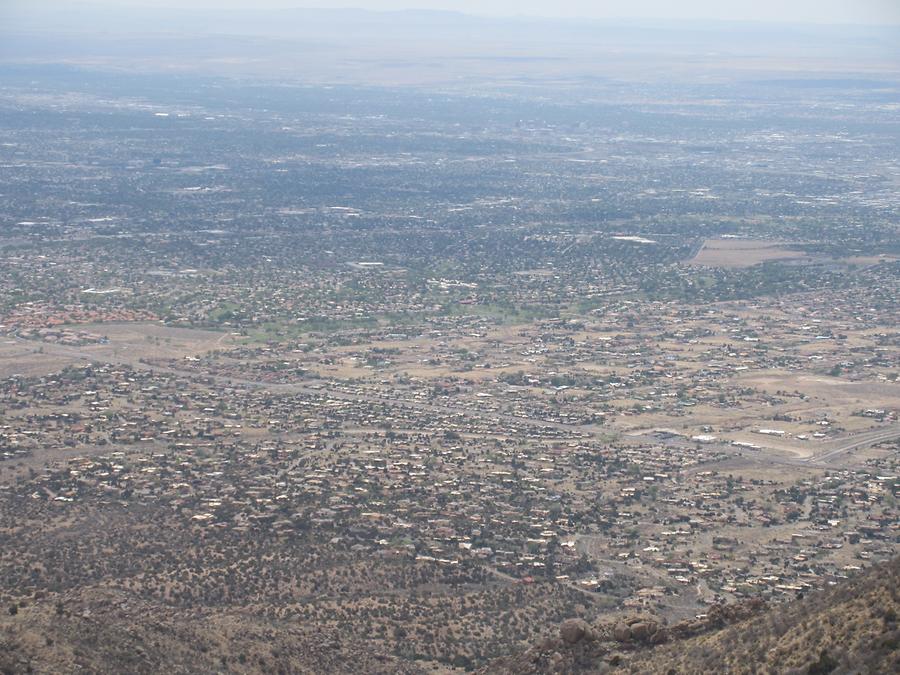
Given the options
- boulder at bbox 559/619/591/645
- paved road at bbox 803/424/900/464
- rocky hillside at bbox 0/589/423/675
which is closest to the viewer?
rocky hillside at bbox 0/589/423/675

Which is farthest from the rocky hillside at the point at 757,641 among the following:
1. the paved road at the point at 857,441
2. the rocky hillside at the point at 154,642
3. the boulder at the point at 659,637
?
the paved road at the point at 857,441

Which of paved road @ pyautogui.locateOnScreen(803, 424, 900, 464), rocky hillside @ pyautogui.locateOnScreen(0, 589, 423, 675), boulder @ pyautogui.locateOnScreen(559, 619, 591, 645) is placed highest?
boulder @ pyautogui.locateOnScreen(559, 619, 591, 645)

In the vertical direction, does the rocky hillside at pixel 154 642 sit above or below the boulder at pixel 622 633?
below

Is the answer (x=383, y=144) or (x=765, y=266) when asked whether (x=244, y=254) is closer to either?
(x=765, y=266)

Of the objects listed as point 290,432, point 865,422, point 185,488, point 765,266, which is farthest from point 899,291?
point 185,488

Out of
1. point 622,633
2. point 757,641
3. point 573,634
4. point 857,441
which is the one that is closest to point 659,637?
point 622,633

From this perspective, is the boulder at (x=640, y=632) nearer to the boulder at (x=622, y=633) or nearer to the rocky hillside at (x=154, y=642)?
the boulder at (x=622, y=633)

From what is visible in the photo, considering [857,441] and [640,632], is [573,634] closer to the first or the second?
[640,632]

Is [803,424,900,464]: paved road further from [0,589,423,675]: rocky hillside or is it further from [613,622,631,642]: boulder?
[613,622,631,642]: boulder

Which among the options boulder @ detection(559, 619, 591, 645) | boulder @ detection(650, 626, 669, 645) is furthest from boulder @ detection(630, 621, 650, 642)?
boulder @ detection(559, 619, 591, 645)
